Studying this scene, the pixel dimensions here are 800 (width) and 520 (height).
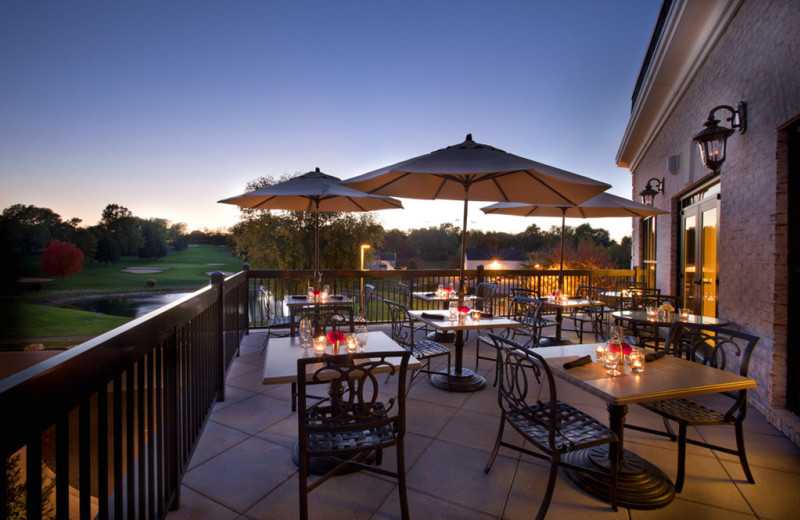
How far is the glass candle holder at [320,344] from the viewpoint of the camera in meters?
2.50

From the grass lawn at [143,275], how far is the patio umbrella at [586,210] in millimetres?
20230

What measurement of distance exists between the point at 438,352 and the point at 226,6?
32.6 ft

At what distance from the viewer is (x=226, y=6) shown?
9.18m

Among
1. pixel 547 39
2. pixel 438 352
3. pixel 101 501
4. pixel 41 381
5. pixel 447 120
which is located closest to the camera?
pixel 41 381

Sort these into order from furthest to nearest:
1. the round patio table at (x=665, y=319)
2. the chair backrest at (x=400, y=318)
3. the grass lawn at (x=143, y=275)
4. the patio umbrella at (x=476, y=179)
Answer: the grass lawn at (x=143, y=275), the round patio table at (x=665, y=319), the chair backrest at (x=400, y=318), the patio umbrella at (x=476, y=179)

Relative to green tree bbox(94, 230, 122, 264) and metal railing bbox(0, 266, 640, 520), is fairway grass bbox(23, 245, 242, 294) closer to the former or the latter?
green tree bbox(94, 230, 122, 264)

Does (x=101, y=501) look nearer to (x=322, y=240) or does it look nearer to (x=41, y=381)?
(x=41, y=381)

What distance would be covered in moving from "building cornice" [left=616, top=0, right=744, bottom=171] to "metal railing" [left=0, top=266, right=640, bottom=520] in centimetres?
595

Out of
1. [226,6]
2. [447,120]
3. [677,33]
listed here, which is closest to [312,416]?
[677,33]

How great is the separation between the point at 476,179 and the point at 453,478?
270 cm

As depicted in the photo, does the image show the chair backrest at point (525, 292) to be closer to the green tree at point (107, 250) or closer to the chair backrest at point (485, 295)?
the chair backrest at point (485, 295)

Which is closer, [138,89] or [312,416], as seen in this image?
[312,416]

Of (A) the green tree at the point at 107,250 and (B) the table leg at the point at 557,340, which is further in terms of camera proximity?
(A) the green tree at the point at 107,250

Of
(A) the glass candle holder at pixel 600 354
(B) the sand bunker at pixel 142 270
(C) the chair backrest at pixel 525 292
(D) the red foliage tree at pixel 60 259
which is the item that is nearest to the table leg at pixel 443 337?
(C) the chair backrest at pixel 525 292
